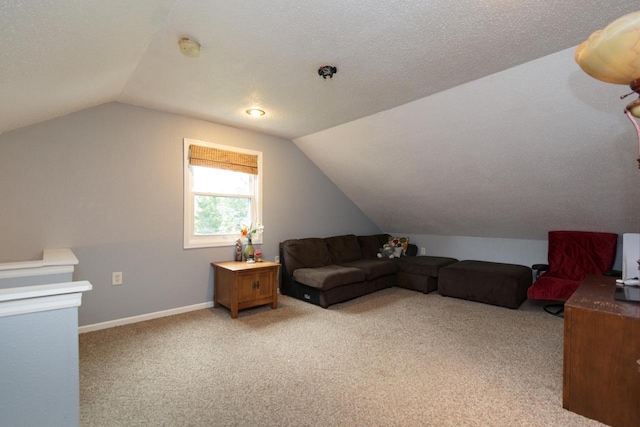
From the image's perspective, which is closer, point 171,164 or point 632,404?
point 632,404

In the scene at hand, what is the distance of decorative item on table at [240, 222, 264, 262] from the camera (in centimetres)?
374

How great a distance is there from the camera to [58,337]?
980mm

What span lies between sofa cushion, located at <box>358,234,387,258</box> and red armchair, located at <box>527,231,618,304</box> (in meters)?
2.30

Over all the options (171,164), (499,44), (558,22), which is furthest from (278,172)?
(558,22)

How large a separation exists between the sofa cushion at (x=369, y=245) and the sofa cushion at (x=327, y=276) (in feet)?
3.84

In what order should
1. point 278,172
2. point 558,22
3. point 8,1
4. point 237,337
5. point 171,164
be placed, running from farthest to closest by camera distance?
1. point 278,172
2. point 171,164
3. point 237,337
4. point 558,22
5. point 8,1

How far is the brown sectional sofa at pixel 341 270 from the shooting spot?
376cm

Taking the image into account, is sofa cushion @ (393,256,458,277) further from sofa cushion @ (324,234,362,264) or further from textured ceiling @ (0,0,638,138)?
textured ceiling @ (0,0,638,138)

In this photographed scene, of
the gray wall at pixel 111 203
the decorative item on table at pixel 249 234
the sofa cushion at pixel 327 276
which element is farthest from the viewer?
the decorative item on table at pixel 249 234

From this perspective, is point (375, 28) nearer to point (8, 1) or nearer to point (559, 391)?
point (8, 1)

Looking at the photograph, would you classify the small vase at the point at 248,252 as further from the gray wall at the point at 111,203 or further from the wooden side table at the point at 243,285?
the gray wall at the point at 111,203

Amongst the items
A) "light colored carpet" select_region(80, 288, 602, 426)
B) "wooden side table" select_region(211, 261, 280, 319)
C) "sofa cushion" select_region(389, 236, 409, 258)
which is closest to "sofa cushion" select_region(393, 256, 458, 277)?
"sofa cushion" select_region(389, 236, 409, 258)

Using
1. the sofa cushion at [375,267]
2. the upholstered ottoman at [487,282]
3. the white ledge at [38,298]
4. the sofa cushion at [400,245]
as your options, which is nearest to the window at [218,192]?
the sofa cushion at [375,267]

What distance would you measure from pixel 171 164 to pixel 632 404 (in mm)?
4043
